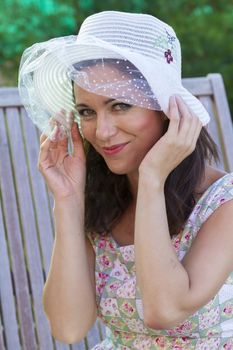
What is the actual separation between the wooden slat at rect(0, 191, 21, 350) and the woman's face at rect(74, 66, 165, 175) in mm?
925

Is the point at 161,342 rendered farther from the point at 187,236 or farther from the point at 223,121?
the point at 223,121

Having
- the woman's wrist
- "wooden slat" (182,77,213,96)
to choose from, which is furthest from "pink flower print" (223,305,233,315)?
"wooden slat" (182,77,213,96)

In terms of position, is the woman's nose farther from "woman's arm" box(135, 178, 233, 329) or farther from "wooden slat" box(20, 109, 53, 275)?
"wooden slat" box(20, 109, 53, 275)

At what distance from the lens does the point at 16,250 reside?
11.2 ft

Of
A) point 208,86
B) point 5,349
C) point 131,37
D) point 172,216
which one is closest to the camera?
point 131,37

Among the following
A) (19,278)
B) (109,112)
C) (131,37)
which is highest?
(131,37)

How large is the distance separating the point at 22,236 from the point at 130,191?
26.4 inches

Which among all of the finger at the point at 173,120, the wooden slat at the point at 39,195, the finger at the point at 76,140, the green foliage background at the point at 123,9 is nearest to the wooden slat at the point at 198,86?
the wooden slat at the point at 39,195

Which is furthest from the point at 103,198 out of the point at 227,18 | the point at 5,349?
the point at 227,18

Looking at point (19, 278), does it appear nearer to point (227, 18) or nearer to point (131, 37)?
point (131, 37)

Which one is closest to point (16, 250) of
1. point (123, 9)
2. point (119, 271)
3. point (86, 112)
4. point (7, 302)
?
point (7, 302)

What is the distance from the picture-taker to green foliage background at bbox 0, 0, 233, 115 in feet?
21.8

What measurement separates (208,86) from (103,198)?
1025mm

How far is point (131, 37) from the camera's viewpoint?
8.23 feet
